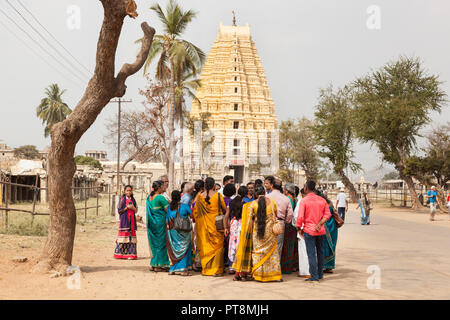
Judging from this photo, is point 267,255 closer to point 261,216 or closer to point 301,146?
point 261,216

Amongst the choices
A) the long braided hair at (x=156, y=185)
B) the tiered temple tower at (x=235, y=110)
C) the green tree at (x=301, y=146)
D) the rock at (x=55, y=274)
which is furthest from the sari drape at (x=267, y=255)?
the tiered temple tower at (x=235, y=110)

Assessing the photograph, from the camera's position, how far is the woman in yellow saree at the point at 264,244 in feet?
25.3

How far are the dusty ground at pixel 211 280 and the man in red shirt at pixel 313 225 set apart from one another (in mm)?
284

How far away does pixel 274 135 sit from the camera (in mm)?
72562

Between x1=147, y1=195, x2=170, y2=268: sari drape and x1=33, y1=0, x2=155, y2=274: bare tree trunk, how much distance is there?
55.8 inches

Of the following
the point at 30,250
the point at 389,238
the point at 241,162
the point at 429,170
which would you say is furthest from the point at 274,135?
the point at 30,250

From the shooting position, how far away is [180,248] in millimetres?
8445

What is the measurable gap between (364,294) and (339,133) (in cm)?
3773

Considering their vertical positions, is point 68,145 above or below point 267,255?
above

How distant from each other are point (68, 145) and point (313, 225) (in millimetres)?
3996

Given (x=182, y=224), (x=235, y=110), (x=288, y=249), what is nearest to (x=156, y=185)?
(x=182, y=224)

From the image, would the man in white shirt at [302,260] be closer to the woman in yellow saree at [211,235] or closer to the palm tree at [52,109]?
the woman in yellow saree at [211,235]

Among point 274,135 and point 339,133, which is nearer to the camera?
point 339,133

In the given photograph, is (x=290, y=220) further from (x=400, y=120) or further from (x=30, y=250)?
(x=400, y=120)
